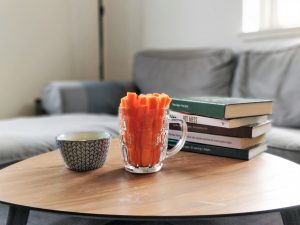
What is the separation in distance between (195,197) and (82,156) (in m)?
0.27

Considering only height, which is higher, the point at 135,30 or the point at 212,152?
the point at 135,30

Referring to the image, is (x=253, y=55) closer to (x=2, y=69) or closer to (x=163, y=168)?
(x=163, y=168)

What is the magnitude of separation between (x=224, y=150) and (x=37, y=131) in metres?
0.78

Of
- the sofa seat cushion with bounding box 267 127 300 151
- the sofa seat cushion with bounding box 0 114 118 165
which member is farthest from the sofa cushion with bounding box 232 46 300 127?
the sofa seat cushion with bounding box 0 114 118 165

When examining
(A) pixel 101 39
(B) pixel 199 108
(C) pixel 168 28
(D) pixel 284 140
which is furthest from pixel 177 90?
(B) pixel 199 108

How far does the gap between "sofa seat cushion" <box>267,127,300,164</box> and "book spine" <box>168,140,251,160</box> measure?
0.42 m

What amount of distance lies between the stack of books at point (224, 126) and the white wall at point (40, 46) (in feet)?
5.42

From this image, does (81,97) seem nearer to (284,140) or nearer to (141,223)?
(141,223)

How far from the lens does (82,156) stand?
80 cm

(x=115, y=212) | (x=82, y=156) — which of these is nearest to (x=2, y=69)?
(x=82, y=156)

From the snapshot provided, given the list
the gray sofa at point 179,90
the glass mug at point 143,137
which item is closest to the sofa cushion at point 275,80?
the gray sofa at point 179,90

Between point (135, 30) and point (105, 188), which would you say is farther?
point (135, 30)

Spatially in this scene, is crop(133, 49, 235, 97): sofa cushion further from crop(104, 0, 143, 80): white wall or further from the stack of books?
the stack of books

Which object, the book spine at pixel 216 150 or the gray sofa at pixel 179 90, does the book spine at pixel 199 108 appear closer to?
Answer: the book spine at pixel 216 150
